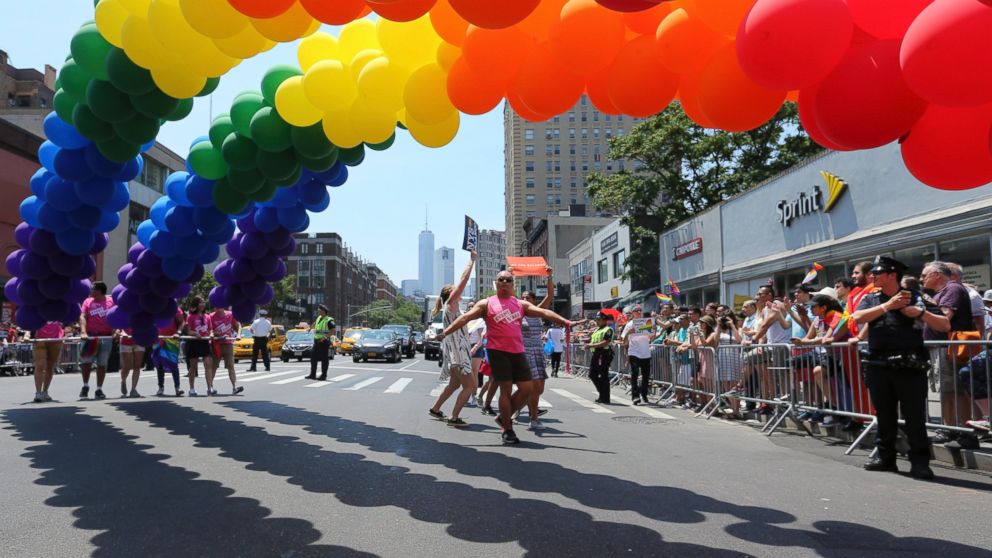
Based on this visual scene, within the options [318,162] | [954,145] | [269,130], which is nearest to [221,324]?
[318,162]

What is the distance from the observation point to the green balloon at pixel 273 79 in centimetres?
670

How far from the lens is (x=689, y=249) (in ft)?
94.1

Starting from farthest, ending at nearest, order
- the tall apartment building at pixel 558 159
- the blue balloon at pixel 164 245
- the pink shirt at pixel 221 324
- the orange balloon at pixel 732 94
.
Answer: the tall apartment building at pixel 558 159
the pink shirt at pixel 221 324
the blue balloon at pixel 164 245
the orange balloon at pixel 732 94

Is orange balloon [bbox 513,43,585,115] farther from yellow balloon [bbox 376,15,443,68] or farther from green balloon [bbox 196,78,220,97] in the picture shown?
green balloon [bbox 196,78,220,97]

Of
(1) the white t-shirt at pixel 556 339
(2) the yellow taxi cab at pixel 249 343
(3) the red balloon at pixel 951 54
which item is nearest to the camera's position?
(3) the red balloon at pixel 951 54

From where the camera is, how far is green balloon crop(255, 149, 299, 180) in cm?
688

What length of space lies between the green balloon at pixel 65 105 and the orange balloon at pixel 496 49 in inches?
177

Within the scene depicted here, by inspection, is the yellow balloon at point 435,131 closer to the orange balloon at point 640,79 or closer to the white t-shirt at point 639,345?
the orange balloon at point 640,79

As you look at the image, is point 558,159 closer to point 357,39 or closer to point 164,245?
point 164,245

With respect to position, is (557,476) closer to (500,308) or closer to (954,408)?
(500,308)

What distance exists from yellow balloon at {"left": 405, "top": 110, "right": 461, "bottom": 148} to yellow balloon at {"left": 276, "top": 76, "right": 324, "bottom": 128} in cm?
90

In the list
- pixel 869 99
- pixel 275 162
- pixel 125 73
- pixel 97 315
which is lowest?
pixel 97 315

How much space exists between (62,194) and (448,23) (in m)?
5.56

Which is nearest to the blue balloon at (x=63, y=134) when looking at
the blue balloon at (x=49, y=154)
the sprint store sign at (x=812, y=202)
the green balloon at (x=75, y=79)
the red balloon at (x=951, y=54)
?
the blue balloon at (x=49, y=154)
